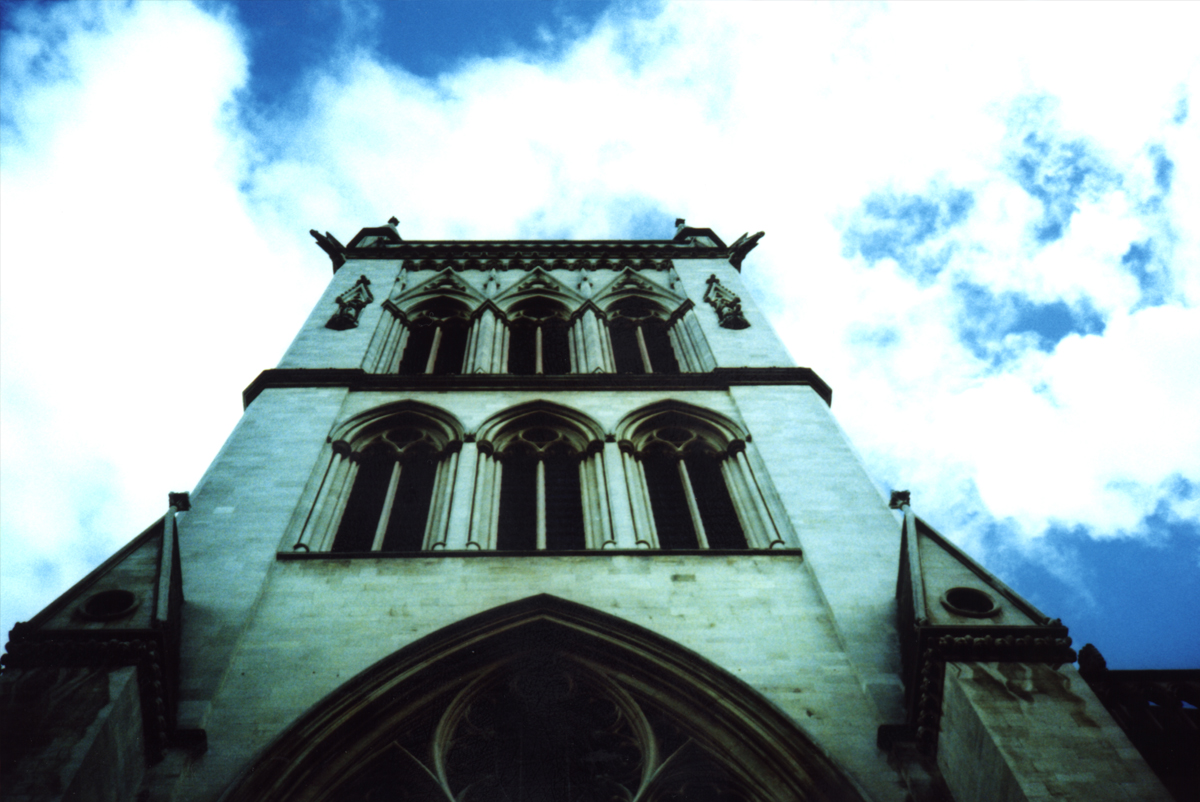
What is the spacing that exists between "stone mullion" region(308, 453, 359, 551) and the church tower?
0.05 m

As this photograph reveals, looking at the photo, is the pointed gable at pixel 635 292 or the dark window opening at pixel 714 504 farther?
the pointed gable at pixel 635 292

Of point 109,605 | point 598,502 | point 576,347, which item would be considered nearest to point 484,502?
point 598,502

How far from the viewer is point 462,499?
13.2m

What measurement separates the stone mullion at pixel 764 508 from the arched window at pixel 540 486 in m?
2.28

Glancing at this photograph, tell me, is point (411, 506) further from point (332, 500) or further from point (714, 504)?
point (714, 504)

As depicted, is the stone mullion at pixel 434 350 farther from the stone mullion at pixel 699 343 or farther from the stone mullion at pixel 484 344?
the stone mullion at pixel 699 343

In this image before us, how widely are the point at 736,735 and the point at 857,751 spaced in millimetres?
1033

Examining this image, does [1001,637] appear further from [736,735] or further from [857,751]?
[736,735]

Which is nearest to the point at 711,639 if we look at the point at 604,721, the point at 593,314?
the point at 604,721

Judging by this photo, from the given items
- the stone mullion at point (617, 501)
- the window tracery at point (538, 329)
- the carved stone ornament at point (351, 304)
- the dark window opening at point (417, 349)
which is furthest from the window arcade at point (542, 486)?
the carved stone ornament at point (351, 304)

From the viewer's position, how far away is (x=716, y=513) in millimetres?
13688

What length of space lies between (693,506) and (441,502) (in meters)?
3.33

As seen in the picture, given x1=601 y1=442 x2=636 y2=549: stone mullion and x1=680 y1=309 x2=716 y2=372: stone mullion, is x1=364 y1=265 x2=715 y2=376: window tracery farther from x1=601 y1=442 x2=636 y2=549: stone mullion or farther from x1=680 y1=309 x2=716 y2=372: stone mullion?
x1=601 y1=442 x2=636 y2=549: stone mullion

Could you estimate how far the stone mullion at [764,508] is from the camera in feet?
40.1
